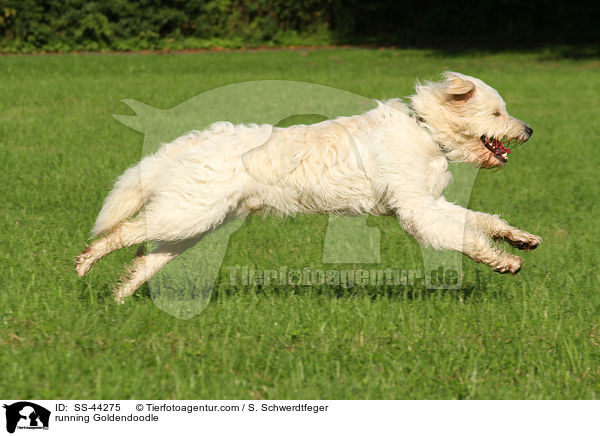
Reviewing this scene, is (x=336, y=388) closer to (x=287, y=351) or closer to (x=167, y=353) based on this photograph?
(x=287, y=351)

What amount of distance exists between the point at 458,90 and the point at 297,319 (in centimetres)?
199

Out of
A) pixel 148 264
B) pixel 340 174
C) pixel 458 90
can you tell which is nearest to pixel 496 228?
pixel 458 90

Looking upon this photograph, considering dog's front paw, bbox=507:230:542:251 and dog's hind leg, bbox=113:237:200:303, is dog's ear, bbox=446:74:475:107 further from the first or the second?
dog's hind leg, bbox=113:237:200:303

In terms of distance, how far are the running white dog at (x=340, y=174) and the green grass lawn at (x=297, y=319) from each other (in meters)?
0.54

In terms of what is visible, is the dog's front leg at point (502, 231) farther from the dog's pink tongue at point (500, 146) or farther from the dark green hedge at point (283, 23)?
the dark green hedge at point (283, 23)

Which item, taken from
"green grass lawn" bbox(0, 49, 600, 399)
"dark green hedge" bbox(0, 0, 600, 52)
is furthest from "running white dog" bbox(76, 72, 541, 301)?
"dark green hedge" bbox(0, 0, 600, 52)

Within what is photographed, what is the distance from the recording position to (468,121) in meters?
5.40

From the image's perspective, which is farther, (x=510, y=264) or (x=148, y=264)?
(x=148, y=264)

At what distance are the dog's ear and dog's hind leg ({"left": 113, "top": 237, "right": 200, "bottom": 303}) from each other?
2162 mm

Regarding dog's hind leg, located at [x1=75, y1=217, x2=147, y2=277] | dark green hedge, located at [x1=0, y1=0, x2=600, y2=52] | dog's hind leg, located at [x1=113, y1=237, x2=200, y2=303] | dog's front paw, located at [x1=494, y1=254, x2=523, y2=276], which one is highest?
dog's front paw, located at [x1=494, y1=254, x2=523, y2=276]

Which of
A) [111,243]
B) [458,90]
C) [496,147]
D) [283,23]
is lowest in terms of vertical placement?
[283,23]

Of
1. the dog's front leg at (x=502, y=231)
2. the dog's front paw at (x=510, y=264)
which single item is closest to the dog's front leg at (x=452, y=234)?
the dog's front paw at (x=510, y=264)
